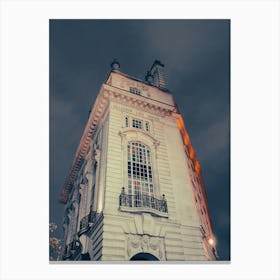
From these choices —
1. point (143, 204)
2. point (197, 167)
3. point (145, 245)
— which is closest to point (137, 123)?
point (143, 204)

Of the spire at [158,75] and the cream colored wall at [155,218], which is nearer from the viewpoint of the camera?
the cream colored wall at [155,218]

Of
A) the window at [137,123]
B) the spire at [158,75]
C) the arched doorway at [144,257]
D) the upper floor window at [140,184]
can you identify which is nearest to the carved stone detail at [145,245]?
the arched doorway at [144,257]

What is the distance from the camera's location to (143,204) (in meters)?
13.3

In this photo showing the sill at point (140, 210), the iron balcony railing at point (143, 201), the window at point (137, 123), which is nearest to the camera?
the sill at point (140, 210)

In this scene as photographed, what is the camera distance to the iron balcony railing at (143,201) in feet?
42.4

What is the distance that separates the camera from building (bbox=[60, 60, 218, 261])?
12.1 meters

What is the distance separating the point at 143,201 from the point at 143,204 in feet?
0.50

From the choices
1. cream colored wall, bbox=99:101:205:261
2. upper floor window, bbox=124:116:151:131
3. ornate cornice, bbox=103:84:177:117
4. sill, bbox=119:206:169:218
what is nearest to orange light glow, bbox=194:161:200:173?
ornate cornice, bbox=103:84:177:117

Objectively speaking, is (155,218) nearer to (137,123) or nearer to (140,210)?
(140,210)

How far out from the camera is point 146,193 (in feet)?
45.7

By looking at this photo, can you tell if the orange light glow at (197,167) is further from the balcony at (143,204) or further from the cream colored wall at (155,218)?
the balcony at (143,204)
